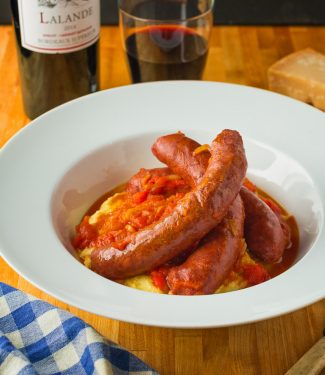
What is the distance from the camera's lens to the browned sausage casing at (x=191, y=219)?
7.98 ft

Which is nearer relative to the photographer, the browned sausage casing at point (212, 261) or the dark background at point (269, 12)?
the browned sausage casing at point (212, 261)

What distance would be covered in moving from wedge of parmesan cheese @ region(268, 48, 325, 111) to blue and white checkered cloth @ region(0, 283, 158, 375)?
207cm

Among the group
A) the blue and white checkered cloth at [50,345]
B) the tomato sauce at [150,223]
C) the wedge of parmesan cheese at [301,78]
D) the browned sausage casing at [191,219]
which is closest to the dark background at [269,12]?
the wedge of parmesan cheese at [301,78]

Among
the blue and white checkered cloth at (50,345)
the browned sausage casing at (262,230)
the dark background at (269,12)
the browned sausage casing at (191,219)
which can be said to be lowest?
the dark background at (269,12)

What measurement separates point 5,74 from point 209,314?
8.20 ft

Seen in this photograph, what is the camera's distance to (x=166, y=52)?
377cm

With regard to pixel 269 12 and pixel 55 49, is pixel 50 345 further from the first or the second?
pixel 269 12

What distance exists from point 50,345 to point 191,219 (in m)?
0.63

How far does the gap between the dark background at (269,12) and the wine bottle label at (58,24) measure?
4.87 ft

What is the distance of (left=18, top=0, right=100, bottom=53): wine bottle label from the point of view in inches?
133

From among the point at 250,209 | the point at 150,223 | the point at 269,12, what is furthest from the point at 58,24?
the point at 269,12

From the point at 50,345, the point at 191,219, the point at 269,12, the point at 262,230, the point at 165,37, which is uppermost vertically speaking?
the point at 191,219

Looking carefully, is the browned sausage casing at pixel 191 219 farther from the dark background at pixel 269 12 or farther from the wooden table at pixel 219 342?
the dark background at pixel 269 12

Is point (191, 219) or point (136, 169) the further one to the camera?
point (136, 169)
